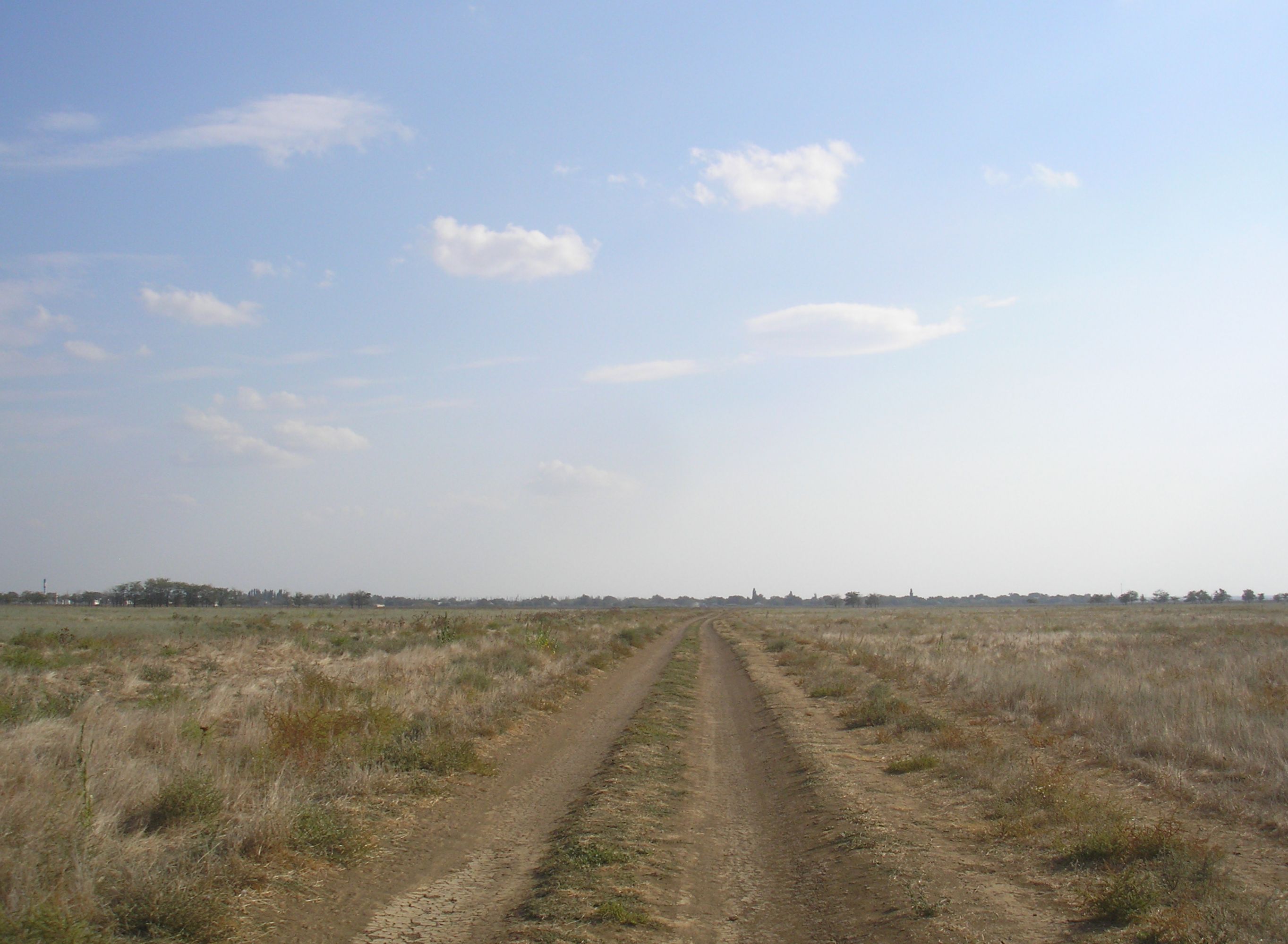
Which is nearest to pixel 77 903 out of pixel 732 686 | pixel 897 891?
pixel 897 891

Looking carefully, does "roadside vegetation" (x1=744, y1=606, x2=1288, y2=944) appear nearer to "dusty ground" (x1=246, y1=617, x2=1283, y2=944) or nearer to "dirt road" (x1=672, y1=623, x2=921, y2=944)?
"dusty ground" (x1=246, y1=617, x2=1283, y2=944)

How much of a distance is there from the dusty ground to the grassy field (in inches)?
25.5

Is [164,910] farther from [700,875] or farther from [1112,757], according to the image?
[1112,757]

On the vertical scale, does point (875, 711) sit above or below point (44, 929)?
below

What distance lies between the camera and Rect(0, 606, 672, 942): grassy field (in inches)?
219

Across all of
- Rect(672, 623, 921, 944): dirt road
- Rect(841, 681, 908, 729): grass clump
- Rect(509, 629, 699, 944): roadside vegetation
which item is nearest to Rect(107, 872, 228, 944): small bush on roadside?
Rect(509, 629, 699, 944): roadside vegetation

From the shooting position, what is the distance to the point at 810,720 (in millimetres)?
16906

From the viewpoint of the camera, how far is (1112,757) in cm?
1149

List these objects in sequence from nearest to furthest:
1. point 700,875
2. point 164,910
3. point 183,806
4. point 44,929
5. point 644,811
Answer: point 44,929 < point 164,910 < point 700,875 < point 183,806 < point 644,811

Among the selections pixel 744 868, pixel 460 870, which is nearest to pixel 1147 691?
pixel 744 868

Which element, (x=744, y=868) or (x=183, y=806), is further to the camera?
(x=744, y=868)

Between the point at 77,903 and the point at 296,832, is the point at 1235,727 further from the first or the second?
the point at 77,903

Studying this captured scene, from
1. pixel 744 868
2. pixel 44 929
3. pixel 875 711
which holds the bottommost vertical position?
pixel 875 711

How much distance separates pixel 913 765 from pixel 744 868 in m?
5.34
